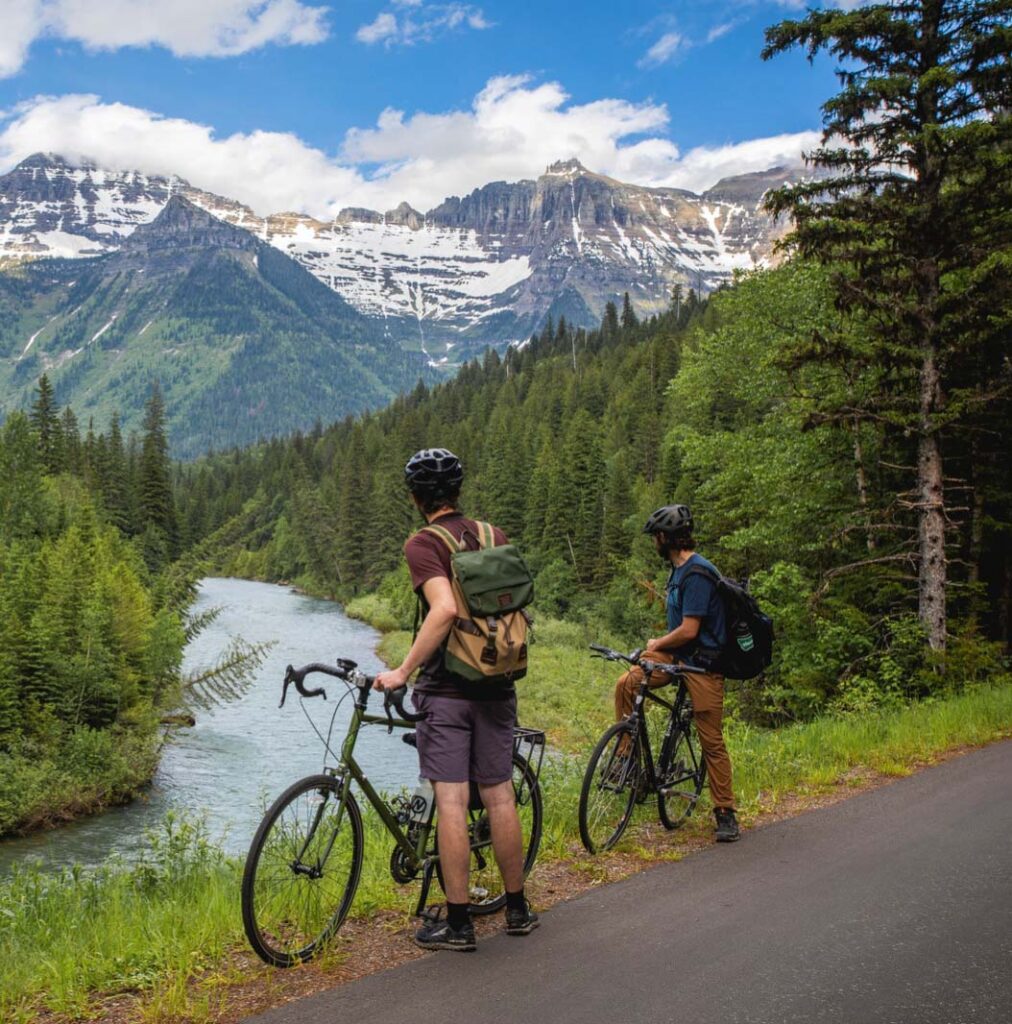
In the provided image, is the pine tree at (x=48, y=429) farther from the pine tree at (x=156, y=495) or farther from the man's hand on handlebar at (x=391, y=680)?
the man's hand on handlebar at (x=391, y=680)

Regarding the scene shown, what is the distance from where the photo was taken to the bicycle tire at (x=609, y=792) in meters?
6.52

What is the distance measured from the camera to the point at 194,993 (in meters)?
4.38

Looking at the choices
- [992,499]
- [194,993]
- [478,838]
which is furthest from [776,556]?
[194,993]

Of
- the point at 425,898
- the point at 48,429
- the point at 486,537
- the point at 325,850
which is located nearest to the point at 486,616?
the point at 486,537

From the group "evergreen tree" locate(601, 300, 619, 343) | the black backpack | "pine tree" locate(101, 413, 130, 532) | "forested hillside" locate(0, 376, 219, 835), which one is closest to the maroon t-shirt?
the black backpack

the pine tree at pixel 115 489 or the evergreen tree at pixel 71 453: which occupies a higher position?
the evergreen tree at pixel 71 453

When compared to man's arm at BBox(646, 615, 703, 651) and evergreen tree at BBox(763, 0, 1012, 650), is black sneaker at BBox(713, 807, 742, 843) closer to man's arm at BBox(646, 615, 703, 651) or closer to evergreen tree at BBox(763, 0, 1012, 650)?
man's arm at BBox(646, 615, 703, 651)

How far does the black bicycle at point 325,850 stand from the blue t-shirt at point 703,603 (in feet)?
7.34

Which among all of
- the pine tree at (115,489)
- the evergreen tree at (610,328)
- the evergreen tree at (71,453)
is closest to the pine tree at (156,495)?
the pine tree at (115,489)

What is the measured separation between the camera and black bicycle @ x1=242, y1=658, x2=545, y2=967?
4.60 meters

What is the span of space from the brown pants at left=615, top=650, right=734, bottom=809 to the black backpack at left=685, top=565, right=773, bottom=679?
16 centimetres

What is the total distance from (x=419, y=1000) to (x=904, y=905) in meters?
3.08

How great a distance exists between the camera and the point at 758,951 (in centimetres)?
483

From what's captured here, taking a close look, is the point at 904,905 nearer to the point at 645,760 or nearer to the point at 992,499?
the point at 645,760
